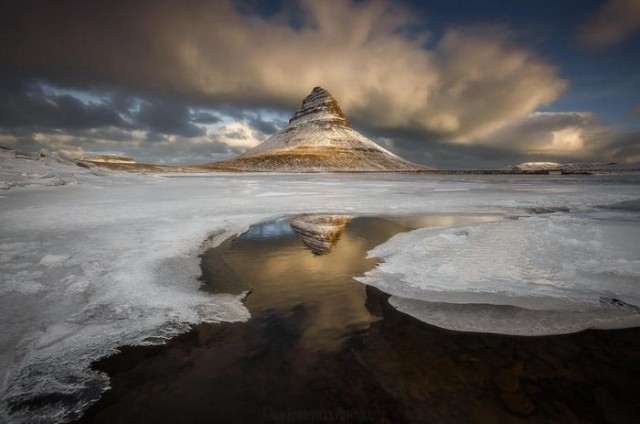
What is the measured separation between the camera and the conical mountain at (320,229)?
29.2ft

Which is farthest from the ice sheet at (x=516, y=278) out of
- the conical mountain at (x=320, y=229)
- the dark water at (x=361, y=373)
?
the conical mountain at (x=320, y=229)

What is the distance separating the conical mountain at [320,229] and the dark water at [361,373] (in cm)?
377

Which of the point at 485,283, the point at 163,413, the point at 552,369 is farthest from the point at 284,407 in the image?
the point at 485,283

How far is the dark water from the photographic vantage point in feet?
9.53

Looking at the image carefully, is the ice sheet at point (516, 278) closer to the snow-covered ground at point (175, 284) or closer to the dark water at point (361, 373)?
the snow-covered ground at point (175, 284)

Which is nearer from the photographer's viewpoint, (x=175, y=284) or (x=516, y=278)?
(x=175, y=284)

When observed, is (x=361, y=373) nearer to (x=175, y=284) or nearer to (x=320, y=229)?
(x=175, y=284)

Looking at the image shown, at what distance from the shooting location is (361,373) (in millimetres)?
3414

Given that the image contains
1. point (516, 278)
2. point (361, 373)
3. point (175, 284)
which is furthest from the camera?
point (516, 278)

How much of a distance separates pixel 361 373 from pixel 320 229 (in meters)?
7.73

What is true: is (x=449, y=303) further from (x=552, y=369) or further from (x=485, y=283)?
(x=552, y=369)

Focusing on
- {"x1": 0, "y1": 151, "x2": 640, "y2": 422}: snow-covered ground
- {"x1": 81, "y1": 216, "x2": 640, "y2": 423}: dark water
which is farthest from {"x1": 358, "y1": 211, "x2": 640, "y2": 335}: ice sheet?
{"x1": 81, "y1": 216, "x2": 640, "y2": 423}: dark water

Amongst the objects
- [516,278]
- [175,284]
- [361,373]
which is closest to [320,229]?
[175,284]

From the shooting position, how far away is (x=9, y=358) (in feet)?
10.8
